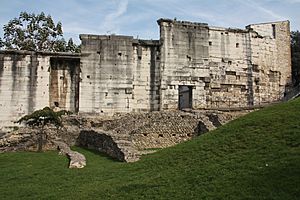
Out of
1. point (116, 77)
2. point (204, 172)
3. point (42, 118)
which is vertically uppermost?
point (116, 77)

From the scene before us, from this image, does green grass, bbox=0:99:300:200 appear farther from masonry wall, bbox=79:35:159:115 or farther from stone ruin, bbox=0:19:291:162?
masonry wall, bbox=79:35:159:115

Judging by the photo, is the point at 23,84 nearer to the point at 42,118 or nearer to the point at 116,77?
the point at 42,118

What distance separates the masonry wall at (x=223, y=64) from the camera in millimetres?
28844

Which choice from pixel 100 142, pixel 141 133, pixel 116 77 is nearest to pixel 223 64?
pixel 116 77

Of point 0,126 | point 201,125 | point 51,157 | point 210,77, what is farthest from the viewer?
point 210,77

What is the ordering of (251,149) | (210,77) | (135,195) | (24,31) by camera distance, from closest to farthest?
(135,195) → (251,149) → (210,77) → (24,31)

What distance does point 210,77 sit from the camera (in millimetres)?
29766

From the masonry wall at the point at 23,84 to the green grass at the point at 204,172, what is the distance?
1153 centimetres

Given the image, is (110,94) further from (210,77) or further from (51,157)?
(51,157)

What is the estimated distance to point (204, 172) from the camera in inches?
388

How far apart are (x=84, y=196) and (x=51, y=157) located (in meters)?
7.35

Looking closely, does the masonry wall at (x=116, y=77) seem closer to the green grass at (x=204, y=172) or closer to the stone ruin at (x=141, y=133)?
the stone ruin at (x=141, y=133)

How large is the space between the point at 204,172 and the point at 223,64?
21.5m

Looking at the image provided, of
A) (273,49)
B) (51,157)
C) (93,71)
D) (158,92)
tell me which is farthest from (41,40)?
(51,157)
